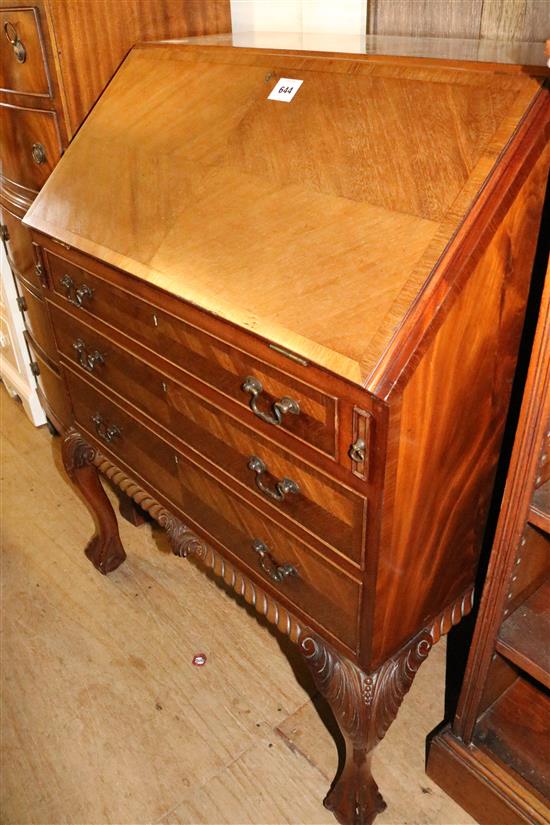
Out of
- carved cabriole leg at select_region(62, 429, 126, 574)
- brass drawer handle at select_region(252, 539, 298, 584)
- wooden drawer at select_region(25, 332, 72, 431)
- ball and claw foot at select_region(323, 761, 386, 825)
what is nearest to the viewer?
brass drawer handle at select_region(252, 539, 298, 584)

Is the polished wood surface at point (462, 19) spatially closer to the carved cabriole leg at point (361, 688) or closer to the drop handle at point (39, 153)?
the drop handle at point (39, 153)

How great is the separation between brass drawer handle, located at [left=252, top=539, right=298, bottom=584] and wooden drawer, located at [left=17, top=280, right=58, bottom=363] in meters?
1.24

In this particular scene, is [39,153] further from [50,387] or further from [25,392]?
[25,392]

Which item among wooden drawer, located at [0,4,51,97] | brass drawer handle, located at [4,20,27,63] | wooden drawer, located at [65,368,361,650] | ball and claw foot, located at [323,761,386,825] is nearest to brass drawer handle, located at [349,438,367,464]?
wooden drawer, located at [65,368,361,650]

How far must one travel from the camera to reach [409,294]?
0.87m

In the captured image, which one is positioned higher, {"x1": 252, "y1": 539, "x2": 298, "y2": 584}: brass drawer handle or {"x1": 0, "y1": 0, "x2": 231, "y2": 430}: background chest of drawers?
{"x1": 0, "y1": 0, "x2": 231, "y2": 430}: background chest of drawers

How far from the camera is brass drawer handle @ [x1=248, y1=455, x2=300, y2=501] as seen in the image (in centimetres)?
108

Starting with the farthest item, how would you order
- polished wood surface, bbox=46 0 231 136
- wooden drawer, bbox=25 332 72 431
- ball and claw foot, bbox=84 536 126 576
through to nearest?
wooden drawer, bbox=25 332 72 431
ball and claw foot, bbox=84 536 126 576
polished wood surface, bbox=46 0 231 136

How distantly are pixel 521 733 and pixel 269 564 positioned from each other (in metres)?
0.66

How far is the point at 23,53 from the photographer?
167 centimetres

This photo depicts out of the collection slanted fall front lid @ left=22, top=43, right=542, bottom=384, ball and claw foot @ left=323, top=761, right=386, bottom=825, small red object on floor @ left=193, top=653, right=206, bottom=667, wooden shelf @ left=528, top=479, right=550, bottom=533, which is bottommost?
small red object on floor @ left=193, top=653, right=206, bottom=667

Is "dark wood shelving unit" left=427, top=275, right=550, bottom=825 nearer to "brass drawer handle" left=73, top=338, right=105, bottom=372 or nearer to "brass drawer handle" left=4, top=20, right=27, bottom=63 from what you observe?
"brass drawer handle" left=73, top=338, right=105, bottom=372

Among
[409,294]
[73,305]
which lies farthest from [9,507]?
[409,294]

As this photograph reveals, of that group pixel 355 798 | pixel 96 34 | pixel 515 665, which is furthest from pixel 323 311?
pixel 96 34
